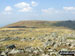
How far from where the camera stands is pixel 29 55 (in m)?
44.1

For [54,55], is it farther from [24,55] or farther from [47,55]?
[24,55]

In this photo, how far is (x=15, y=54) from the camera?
44.7m

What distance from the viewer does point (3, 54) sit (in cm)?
4397

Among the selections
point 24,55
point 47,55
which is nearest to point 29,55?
point 24,55

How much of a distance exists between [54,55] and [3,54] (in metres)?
11.1

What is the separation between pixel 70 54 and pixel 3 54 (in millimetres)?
14430

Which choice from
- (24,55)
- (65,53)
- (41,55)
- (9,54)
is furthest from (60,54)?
(9,54)

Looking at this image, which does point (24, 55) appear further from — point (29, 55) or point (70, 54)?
point (70, 54)

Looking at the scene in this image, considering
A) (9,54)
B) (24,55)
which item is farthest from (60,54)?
(9,54)

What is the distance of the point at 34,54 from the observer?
45438 millimetres

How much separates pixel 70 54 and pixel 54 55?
3617 mm

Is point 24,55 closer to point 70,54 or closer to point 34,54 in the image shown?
point 34,54

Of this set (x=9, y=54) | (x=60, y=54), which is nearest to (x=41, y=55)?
(x=60, y=54)

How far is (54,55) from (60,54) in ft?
5.39
